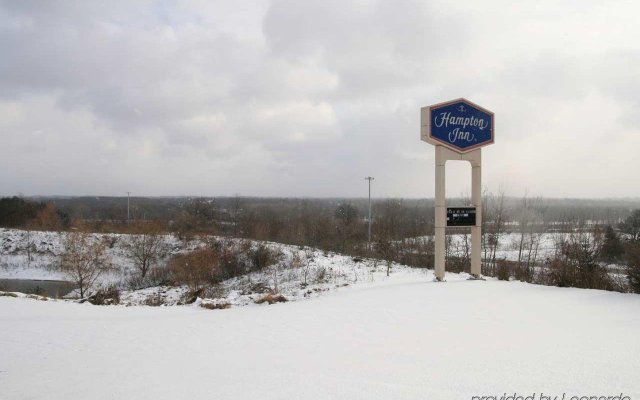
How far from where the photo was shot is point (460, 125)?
11.2m

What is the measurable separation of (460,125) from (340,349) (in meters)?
8.01

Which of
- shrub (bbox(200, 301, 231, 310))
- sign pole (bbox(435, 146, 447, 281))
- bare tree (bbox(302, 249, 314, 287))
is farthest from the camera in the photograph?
bare tree (bbox(302, 249, 314, 287))

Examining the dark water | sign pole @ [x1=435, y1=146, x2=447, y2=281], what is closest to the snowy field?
sign pole @ [x1=435, y1=146, x2=447, y2=281]

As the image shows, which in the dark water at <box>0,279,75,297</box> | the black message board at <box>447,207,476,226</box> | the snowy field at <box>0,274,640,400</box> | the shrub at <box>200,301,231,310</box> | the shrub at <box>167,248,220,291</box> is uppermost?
the black message board at <box>447,207,476,226</box>

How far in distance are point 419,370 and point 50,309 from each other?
26.6ft

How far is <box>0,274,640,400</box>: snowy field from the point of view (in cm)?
394

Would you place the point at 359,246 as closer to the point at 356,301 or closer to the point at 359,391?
the point at 356,301

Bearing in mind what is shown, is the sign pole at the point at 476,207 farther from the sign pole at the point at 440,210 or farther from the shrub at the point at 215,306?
the shrub at the point at 215,306

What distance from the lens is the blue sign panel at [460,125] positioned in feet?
36.3

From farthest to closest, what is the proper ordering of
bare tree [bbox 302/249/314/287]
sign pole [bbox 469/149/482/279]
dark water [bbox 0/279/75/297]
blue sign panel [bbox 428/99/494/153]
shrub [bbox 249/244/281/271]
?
→ shrub [bbox 249/244/281/271]
dark water [bbox 0/279/75/297]
bare tree [bbox 302/249/314/287]
sign pole [bbox 469/149/482/279]
blue sign panel [bbox 428/99/494/153]

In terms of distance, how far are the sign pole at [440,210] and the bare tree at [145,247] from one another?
24201 mm

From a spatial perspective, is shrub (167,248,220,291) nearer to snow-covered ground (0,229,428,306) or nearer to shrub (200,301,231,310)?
snow-covered ground (0,229,428,306)

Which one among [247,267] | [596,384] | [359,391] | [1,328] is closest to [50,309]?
[1,328]

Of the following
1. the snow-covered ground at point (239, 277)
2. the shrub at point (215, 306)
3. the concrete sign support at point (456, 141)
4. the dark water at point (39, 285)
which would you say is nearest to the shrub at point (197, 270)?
the snow-covered ground at point (239, 277)
